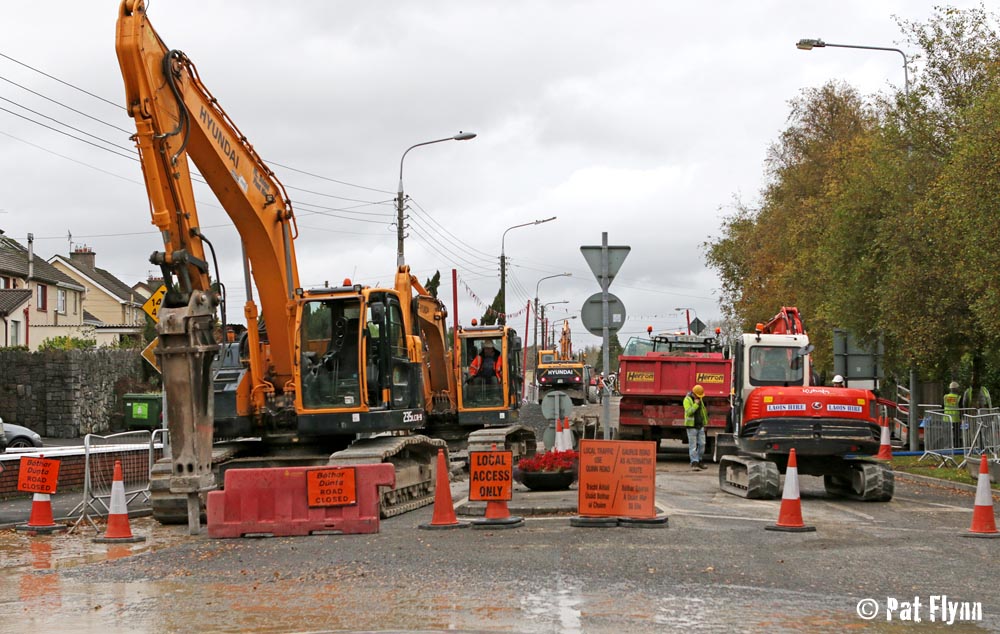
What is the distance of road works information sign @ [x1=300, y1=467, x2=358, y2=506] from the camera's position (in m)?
13.9

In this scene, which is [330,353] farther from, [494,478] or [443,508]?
[494,478]

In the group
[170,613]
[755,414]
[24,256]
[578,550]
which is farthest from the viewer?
[24,256]

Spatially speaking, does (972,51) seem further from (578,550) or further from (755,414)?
(578,550)

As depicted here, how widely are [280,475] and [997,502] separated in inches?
425

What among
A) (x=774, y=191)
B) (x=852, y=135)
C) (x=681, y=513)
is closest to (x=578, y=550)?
(x=681, y=513)

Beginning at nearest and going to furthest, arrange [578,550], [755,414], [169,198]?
[578,550]
[169,198]
[755,414]

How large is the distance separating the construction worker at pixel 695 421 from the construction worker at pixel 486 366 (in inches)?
149

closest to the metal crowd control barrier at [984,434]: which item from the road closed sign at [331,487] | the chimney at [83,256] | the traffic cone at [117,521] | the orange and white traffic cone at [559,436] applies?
the orange and white traffic cone at [559,436]

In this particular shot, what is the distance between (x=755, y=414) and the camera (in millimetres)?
18141

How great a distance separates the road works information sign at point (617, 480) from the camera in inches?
544

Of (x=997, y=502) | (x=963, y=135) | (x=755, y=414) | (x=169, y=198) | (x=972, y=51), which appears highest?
(x=972, y=51)

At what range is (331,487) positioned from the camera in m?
13.9

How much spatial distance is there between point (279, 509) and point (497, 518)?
8.16ft

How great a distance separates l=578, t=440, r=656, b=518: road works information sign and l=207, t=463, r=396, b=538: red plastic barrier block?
2430 mm
